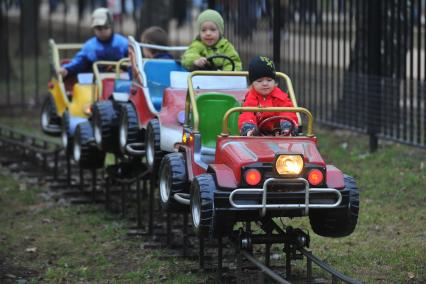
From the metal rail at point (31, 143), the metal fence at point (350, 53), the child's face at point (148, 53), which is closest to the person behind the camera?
the child's face at point (148, 53)

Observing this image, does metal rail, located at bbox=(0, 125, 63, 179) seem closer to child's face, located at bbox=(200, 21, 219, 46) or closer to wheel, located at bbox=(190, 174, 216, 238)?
child's face, located at bbox=(200, 21, 219, 46)

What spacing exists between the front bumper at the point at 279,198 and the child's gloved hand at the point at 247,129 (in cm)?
80

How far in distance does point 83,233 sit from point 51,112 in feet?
9.56

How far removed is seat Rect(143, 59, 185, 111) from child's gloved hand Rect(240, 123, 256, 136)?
2624 millimetres

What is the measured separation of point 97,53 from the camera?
1353 centimetres

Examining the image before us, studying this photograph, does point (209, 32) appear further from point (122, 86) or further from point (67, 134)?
point (67, 134)

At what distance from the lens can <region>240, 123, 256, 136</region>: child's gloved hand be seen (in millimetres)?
8211

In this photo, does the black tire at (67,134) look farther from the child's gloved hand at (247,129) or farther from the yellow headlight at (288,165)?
the yellow headlight at (288,165)

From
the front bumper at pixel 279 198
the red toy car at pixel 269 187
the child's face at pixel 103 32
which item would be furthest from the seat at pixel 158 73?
the front bumper at pixel 279 198

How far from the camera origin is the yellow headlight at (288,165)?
295 inches

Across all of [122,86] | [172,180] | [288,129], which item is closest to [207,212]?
[172,180]

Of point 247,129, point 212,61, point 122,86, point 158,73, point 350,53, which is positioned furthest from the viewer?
point 350,53

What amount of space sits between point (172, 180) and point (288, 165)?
4.26 feet

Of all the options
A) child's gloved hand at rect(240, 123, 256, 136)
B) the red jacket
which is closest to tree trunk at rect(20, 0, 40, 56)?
the red jacket
